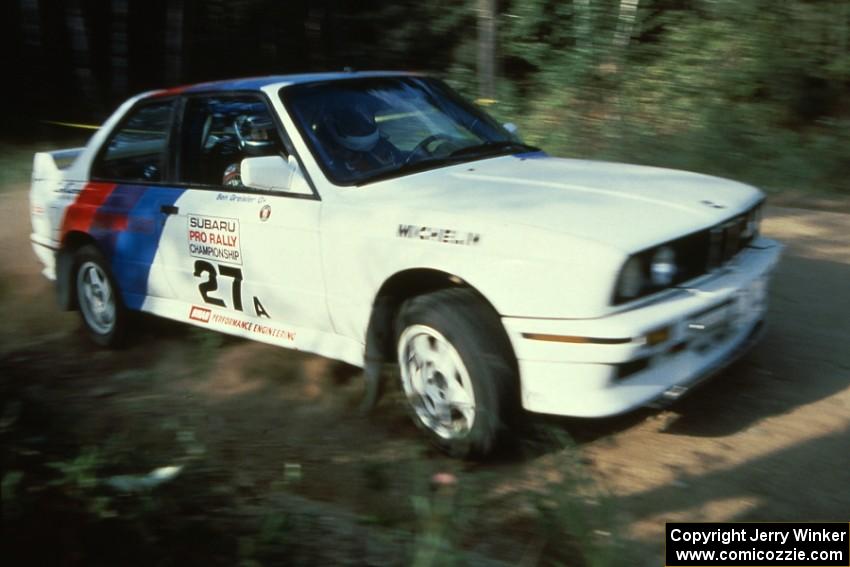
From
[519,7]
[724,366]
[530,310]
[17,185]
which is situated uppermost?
[519,7]

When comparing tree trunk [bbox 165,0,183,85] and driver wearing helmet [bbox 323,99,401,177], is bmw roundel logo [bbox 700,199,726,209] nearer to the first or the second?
driver wearing helmet [bbox 323,99,401,177]

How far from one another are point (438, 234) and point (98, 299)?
9.66 feet

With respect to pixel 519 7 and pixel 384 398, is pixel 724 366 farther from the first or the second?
pixel 519 7

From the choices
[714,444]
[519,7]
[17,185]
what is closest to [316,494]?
[714,444]

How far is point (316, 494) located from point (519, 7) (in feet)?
33.3

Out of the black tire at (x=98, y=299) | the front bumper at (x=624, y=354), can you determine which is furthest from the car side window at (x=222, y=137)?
the front bumper at (x=624, y=354)

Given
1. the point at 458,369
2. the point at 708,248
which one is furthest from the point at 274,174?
the point at 708,248

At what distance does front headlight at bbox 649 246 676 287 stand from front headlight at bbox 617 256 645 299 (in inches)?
2.9

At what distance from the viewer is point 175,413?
4.54m

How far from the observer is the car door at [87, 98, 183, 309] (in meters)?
5.27

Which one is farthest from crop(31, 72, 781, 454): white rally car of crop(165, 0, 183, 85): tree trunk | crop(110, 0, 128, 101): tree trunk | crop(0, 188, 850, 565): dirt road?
crop(165, 0, 183, 85): tree trunk

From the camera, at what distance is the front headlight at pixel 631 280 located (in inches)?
139

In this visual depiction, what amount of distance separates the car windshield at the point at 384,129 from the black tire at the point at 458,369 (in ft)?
2.75

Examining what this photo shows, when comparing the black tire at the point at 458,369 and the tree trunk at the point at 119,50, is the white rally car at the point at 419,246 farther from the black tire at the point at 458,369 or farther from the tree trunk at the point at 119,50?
the tree trunk at the point at 119,50
